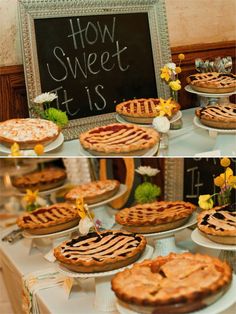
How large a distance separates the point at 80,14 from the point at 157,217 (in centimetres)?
70

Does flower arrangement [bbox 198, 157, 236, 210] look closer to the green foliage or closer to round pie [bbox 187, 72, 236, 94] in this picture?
round pie [bbox 187, 72, 236, 94]

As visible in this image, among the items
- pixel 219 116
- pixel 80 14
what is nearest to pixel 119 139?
pixel 219 116

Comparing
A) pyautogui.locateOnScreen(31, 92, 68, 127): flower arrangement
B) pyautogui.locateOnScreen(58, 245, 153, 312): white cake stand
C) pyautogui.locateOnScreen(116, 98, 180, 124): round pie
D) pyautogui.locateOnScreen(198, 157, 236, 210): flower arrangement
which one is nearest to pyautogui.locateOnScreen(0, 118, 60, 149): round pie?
pyautogui.locateOnScreen(31, 92, 68, 127): flower arrangement

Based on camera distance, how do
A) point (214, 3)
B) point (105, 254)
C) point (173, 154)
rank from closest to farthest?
point (105, 254), point (173, 154), point (214, 3)

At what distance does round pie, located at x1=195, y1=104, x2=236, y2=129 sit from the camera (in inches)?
61.9

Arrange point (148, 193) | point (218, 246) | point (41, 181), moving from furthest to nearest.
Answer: point (41, 181), point (148, 193), point (218, 246)

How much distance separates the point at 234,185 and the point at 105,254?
43 cm

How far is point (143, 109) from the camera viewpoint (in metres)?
1.73

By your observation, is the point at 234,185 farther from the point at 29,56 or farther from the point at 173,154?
the point at 29,56

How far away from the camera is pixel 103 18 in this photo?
1880mm

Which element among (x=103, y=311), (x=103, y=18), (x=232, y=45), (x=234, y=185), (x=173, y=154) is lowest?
(x=103, y=311)

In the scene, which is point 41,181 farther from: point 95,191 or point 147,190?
point 147,190

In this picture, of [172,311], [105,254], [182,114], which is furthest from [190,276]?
[182,114]

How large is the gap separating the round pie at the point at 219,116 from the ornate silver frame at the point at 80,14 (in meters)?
0.28
